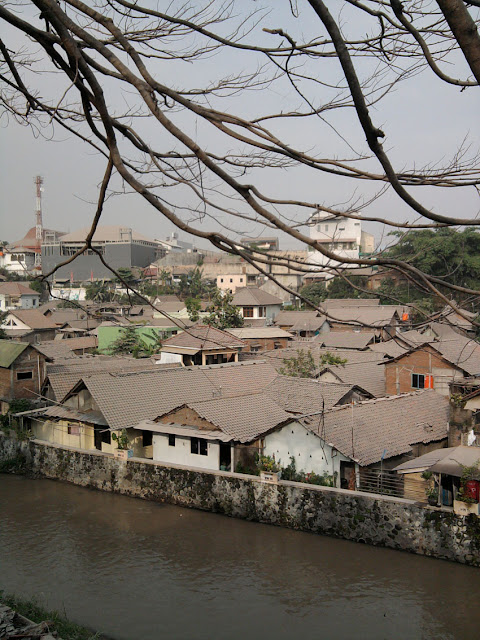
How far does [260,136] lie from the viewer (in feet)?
7.79

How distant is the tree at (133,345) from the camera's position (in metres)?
24.9

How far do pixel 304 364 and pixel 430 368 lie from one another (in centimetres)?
365

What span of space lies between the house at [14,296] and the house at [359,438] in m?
34.1

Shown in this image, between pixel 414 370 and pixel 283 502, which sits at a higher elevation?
pixel 414 370

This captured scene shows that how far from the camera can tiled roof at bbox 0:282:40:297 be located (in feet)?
138

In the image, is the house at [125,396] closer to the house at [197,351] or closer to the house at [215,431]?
the house at [215,431]

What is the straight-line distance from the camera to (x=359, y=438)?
11.7m

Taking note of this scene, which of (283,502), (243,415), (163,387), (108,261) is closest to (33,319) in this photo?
(163,387)

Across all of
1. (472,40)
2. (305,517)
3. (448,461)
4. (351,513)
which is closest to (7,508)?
(305,517)

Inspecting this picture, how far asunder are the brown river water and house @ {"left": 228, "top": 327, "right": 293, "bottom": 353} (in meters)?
14.7

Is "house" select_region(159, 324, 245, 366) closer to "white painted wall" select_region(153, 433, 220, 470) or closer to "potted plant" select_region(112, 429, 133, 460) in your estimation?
"white painted wall" select_region(153, 433, 220, 470)

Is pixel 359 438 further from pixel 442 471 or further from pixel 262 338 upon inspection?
pixel 262 338

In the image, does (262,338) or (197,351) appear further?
(262,338)

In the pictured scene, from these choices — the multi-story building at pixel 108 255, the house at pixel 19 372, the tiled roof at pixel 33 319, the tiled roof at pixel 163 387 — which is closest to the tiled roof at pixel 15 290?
the multi-story building at pixel 108 255
